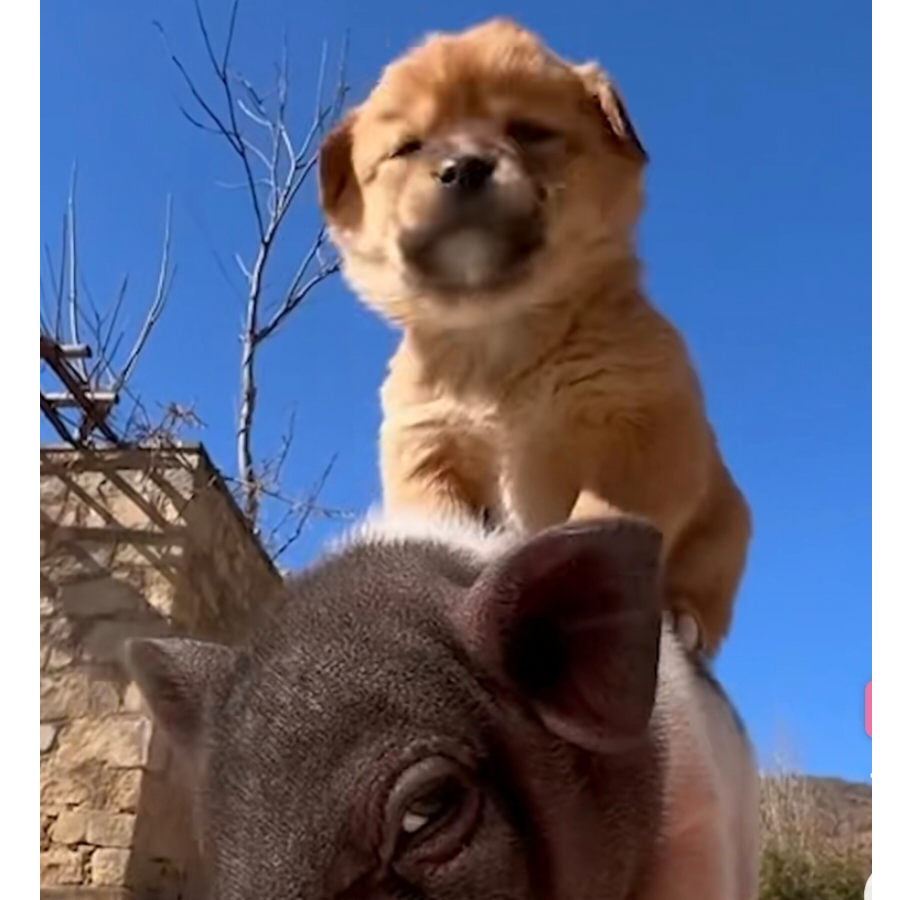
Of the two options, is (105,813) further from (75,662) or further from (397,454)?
(397,454)

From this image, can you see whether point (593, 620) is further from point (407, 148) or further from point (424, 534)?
point (407, 148)

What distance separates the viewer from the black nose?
63 centimetres

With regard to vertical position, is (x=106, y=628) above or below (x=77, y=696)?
above

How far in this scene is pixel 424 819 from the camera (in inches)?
16.9

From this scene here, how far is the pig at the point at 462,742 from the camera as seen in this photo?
427 millimetres

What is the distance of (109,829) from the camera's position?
9.87 feet

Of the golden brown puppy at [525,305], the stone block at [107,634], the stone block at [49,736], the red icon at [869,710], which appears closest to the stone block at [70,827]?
the stone block at [49,736]

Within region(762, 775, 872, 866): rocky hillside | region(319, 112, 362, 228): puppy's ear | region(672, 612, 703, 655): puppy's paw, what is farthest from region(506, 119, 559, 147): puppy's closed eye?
region(762, 775, 872, 866): rocky hillside

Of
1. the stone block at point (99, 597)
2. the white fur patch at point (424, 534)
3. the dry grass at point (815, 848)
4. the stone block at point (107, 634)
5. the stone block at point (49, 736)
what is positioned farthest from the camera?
the stone block at point (99, 597)

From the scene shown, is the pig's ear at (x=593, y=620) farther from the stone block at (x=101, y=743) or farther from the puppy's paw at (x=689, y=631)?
the stone block at (x=101, y=743)

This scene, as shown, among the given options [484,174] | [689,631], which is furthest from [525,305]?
[689,631]

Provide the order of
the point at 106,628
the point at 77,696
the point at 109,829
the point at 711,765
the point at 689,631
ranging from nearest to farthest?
1. the point at 711,765
2. the point at 689,631
3. the point at 77,696
4. the point at 106,628
5. the point at 109,829

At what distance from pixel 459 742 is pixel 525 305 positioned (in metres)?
0.30

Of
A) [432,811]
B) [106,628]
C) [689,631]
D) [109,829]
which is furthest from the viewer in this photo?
[109,829]
